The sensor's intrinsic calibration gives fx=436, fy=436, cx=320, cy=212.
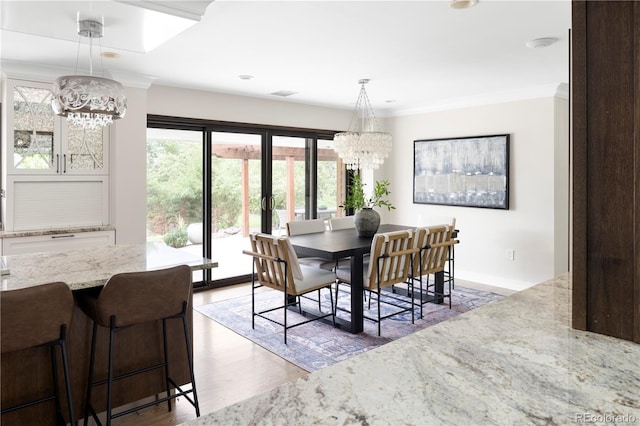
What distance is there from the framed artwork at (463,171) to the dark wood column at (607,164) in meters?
4.71

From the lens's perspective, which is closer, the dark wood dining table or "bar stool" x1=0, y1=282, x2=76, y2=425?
"bar stool" x1=0, y1=282, x2=76, y2=425

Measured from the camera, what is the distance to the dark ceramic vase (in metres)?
4.49

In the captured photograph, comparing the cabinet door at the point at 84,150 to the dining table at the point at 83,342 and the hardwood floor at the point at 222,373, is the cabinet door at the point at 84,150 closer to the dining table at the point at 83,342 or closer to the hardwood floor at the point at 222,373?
the dining table at the point at 83,342

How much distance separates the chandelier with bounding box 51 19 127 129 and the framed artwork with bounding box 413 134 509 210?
453 centimetres

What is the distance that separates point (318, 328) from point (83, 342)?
7.16ft

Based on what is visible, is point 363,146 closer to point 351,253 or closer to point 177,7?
point 351,253

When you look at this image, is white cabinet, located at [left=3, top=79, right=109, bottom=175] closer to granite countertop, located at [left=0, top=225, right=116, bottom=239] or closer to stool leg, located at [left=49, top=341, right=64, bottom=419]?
granite countertop, located at [left=0, top=225, right=116, bottom=239]

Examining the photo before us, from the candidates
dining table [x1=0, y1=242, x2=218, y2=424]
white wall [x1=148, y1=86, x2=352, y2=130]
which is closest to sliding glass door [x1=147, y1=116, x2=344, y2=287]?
white wall [x1=148, y1=86, x2=352, y2=130]

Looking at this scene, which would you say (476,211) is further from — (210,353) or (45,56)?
(45,56)

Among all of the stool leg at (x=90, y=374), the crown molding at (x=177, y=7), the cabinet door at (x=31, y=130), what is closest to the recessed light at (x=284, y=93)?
the cabinet door at (x=31, y=130)

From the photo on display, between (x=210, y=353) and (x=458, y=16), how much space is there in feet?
10.1

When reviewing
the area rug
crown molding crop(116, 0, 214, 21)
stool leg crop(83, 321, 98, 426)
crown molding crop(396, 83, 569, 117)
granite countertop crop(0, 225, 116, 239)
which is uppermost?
crown molding crop(396, 83, 569, 117)

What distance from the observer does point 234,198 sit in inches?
226

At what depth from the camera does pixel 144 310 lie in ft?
7.05
